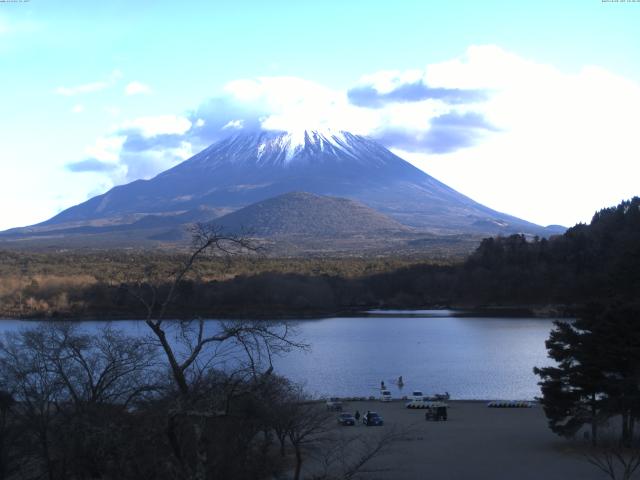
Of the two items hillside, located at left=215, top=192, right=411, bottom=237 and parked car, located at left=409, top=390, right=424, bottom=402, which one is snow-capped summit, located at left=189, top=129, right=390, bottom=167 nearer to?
hillside, located at left=215, top=192, right=411, bottom=237

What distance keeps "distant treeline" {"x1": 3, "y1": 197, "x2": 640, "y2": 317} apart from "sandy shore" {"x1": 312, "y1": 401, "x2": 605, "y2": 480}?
103 ft

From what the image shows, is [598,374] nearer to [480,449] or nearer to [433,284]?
[480,449]

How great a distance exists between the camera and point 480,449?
16.7 meters

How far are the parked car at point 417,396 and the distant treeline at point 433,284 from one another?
2586 centimetres

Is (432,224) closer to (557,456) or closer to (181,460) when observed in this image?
(557,456)

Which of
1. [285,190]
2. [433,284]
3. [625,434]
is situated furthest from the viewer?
[285,190]

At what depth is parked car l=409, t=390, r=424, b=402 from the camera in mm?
24369

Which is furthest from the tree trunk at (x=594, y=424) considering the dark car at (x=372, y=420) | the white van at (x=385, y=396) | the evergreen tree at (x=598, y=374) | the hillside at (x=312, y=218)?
the hillside at (x=312, y=218)

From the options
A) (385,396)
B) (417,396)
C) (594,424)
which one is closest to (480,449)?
(594,424)

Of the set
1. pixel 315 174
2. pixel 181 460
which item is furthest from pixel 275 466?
pixel 315 174

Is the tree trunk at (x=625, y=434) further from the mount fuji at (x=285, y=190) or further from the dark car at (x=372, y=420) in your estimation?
the mount fuji at (x=285, y=190)

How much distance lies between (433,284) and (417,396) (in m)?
43.4

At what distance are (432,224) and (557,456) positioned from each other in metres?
135

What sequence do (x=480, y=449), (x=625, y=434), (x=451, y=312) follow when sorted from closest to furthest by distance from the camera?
(x=625, y=434), (x=480, y=449), (x=451, y=312)
